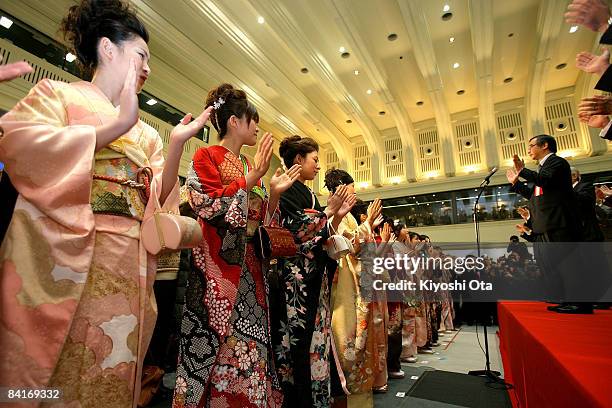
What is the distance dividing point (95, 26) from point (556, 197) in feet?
11.7

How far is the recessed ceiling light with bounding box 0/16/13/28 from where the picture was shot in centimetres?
540

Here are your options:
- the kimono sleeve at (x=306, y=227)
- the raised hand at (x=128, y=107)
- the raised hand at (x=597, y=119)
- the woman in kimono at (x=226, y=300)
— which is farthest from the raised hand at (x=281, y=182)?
the raised hand at (x=597, y=119)

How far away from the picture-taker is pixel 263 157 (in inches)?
57.1

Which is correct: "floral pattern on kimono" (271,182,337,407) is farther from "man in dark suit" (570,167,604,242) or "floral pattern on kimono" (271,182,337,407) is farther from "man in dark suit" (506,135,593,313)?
"man in dark suit" (570,167,604,242)

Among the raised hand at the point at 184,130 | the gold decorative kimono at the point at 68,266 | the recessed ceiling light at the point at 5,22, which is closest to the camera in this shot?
the gold decorative kimono at the point at 68,266

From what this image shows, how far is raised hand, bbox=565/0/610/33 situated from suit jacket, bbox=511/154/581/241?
162cm

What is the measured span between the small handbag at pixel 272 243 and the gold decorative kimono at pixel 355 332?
96cm

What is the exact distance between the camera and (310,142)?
7.63 feet

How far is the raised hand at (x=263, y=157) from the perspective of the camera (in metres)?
1.43

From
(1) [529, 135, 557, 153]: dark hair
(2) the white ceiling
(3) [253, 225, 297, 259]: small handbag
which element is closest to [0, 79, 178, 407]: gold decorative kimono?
(3) [253, 225, 297, 259]: small handbag

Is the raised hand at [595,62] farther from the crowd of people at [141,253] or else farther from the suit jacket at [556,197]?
the suit jacket at [556,197]

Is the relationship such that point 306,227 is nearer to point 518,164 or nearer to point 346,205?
point 346,205

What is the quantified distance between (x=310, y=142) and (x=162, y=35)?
22.7 feet

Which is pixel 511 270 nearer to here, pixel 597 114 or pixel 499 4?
pixel 499 4
